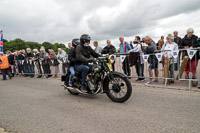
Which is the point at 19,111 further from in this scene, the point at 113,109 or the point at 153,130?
the point at 153,130

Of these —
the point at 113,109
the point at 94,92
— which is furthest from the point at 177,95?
the point at 94,92

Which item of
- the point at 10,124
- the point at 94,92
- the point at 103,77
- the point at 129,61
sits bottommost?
the point at 10,124

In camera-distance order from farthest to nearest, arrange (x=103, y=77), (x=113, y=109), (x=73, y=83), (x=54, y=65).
A: (x=54, y=65) < (x=73, y=83) < (x=103, y=77) < (x=113, y=109)

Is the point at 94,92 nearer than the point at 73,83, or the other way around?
the point at 94,92

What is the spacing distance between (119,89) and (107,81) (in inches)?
16.0

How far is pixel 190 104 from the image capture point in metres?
3.70

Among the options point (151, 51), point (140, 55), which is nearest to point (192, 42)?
point (151, 51)

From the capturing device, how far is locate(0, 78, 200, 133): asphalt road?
2713mm

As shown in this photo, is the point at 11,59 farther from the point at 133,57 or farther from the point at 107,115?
the point at 107,115

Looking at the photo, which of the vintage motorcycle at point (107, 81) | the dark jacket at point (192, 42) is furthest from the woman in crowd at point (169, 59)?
the vintage motorcycle at point (107, 81)

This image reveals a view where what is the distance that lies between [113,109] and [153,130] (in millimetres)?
1215

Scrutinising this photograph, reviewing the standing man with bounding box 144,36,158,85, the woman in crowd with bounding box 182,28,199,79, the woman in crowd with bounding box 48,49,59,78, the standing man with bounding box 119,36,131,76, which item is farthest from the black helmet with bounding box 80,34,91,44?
the woman in crowd with bounding box 48,49,59,78

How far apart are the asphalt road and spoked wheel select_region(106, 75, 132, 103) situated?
0.17 meters

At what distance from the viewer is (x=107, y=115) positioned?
10.8 feet
